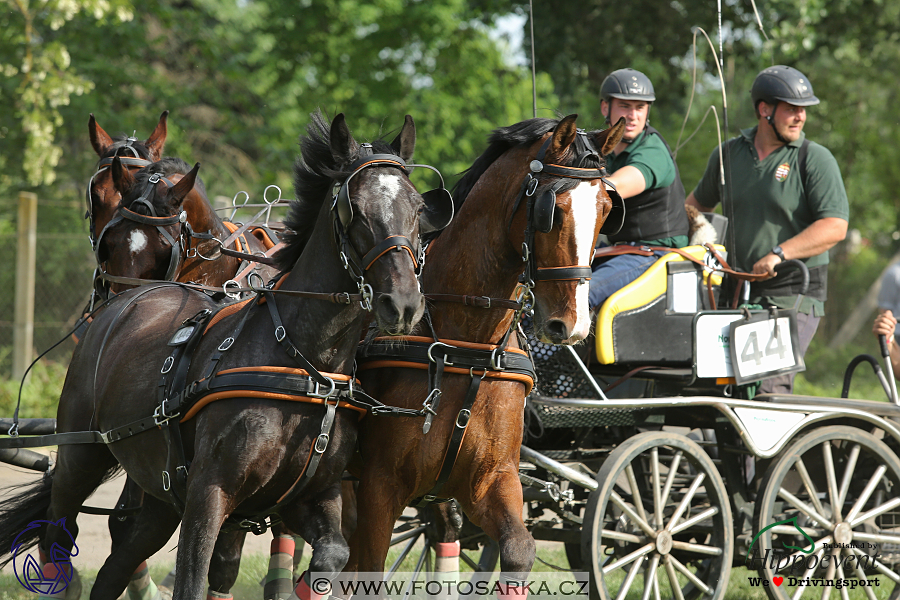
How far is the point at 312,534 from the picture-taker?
3246mm

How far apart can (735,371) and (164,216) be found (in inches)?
120

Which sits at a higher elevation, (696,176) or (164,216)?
(696,176)

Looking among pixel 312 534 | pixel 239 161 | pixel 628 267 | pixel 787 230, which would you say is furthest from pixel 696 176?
pixel 312 534

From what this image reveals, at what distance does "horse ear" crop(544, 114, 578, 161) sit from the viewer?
335cm

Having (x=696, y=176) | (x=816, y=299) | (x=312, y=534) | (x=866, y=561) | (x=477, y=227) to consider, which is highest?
(x=696, y=176)

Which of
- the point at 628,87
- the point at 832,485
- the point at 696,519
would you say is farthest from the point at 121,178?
the point at 832,485

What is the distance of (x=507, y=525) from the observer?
3.43 meters

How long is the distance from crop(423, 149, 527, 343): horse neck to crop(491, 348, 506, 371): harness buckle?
0.18 feet

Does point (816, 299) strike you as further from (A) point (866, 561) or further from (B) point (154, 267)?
(B) point (154, 267)

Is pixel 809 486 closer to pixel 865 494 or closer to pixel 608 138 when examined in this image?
pixel 865 494

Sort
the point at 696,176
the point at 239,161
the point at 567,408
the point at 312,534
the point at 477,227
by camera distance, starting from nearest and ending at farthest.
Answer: the point at 312,534, the point at 477,227, the point at 567,408, the point at 696,176, the point at 239,161

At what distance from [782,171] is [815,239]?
0.51m

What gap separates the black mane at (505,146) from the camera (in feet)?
11.4

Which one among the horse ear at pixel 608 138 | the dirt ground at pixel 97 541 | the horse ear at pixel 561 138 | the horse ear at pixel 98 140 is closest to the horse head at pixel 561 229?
the horse ear at pixel 561 138
